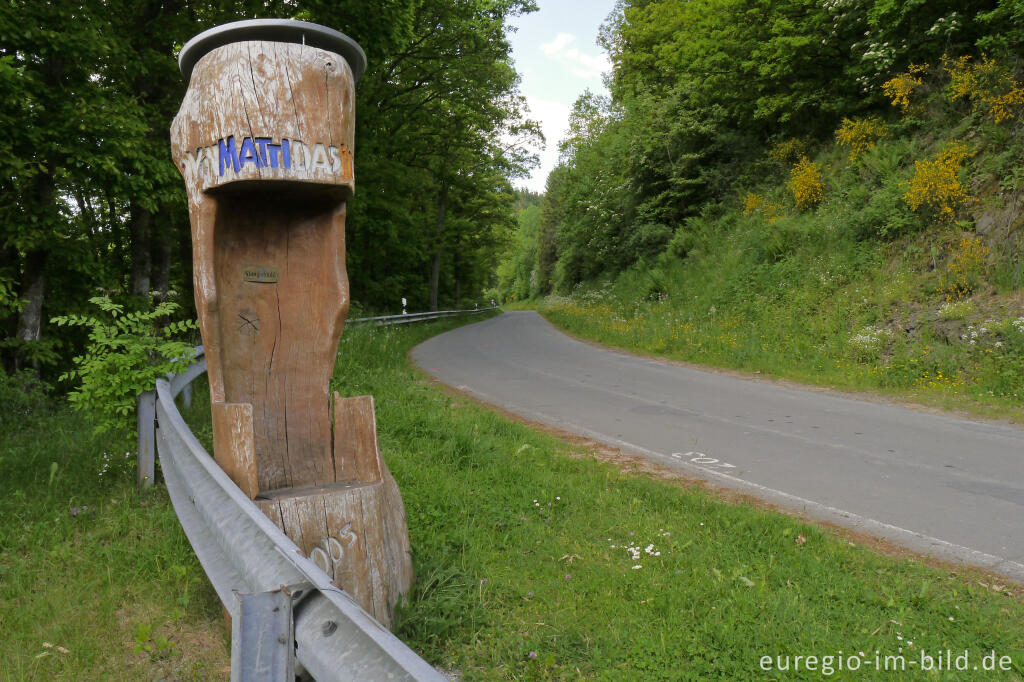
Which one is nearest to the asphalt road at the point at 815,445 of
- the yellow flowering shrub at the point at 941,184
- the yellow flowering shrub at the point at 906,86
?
the yellow flowering shrub at the point at 941,184

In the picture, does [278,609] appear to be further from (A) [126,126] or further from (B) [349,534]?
(A) [126,126]

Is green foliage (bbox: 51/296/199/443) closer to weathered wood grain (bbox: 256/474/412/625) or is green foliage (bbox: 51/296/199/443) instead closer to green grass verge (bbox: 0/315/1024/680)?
green grass verge (bbox: 0/315/1024/680)

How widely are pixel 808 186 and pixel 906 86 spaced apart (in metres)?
2.99

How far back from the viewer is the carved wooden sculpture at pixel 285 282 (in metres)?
2.72

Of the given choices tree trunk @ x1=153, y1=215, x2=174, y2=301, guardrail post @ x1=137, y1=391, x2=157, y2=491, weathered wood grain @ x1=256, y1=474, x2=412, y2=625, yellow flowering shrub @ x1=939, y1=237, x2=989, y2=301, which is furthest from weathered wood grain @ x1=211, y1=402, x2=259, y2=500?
yellow flowering shrub @ x1=939, y1=237, x2=989, y2=301

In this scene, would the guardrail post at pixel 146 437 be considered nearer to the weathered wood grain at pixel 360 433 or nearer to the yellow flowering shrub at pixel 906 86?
the weathered wood grain at pixel 360 433

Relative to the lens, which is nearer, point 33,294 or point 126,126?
point 126,126

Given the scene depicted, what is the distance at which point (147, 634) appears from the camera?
2484mm

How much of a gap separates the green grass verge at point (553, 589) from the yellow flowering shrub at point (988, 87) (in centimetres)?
1205

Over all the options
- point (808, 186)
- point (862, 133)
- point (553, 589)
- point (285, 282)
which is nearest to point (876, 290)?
point (808, 186)

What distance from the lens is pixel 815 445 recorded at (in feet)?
21.0

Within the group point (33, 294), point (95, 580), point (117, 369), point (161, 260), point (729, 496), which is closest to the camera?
point (95, 580)

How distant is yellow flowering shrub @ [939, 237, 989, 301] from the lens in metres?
10.5

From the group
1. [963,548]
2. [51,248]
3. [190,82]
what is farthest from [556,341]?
[190,82]
